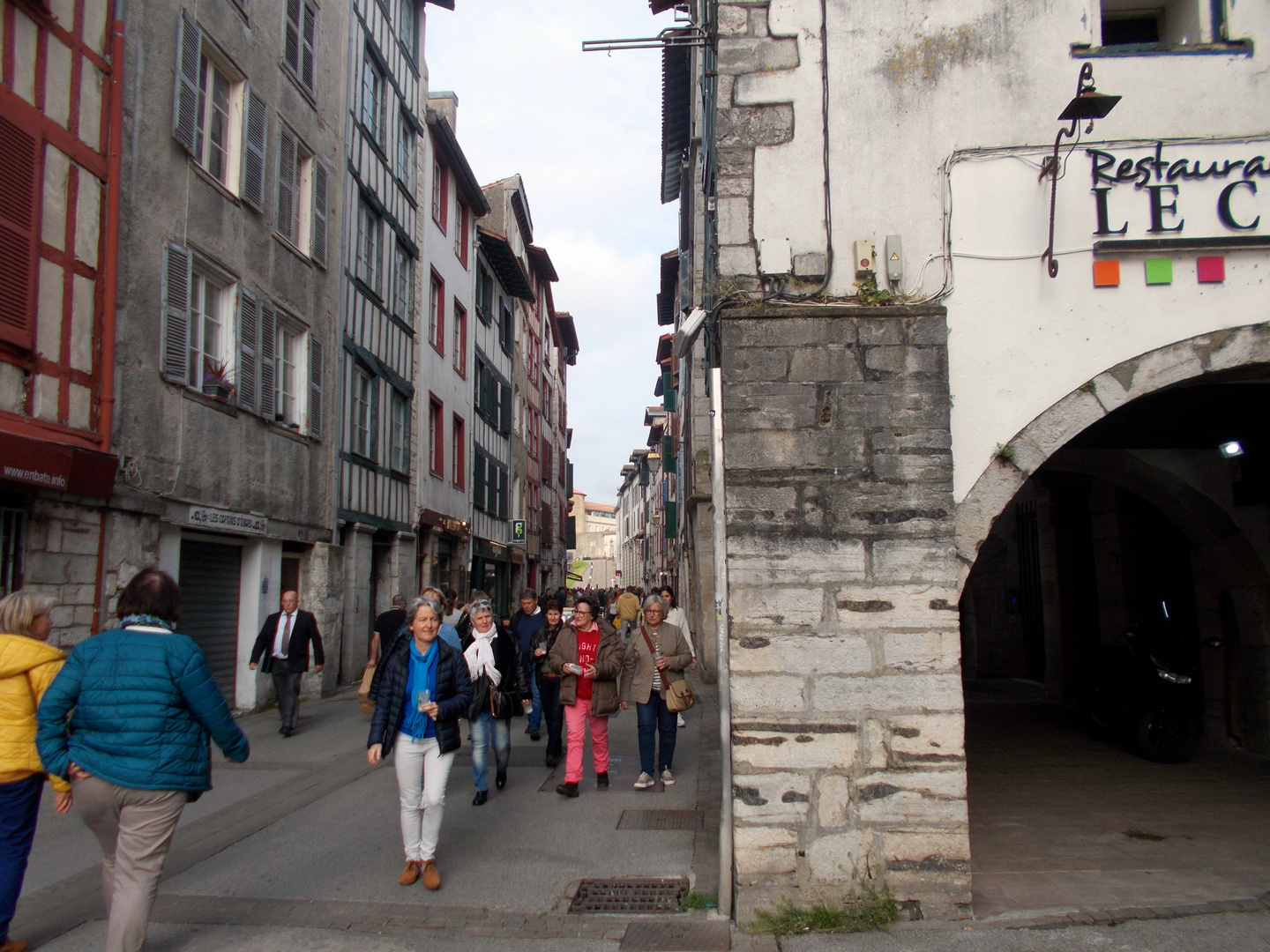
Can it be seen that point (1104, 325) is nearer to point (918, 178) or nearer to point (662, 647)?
point (918, 178)

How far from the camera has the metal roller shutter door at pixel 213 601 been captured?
36.2 feet

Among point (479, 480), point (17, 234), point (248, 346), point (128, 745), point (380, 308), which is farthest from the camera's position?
point (479, 480)

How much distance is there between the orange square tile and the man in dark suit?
27.7 feet

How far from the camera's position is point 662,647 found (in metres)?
8.09

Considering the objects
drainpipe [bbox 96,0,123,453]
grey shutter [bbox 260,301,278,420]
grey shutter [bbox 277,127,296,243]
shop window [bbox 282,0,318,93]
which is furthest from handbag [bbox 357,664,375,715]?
shop window [bbox 282,0,318,93]

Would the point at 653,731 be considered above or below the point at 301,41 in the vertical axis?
below

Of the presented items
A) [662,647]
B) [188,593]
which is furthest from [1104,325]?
[188,593]

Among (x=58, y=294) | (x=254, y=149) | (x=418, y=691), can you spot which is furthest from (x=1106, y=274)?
(x=254, y=149)

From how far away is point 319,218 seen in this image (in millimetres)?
14359

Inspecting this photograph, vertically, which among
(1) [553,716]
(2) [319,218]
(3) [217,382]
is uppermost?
(2) [319,218]

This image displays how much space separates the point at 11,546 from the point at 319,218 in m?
7.78

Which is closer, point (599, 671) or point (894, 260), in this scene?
point (894, 260)

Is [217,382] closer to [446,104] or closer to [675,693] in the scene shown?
[675,693]

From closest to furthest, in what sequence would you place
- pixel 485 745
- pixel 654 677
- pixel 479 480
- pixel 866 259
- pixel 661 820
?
1. pixel 866 259
2. pixel 661 820
3. pixel 485 745
4. pixel 654 677
5. pixel 479 480
